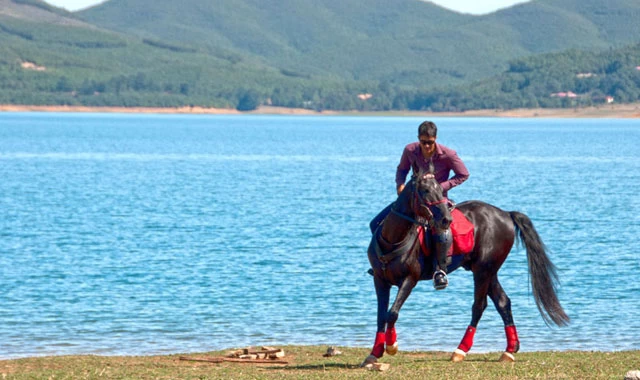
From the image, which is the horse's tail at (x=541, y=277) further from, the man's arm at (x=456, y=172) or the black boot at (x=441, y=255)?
the black boot at (x=441, y=255)

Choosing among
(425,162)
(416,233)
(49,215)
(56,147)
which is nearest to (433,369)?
(416,233)

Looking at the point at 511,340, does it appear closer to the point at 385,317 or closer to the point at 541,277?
the point at 541,277

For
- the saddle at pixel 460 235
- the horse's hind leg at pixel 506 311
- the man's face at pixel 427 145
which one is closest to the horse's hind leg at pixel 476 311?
the horse's hind leg at pixel 506 311

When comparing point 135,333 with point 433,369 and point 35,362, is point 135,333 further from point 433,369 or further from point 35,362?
point 433,369

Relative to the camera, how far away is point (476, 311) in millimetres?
15297

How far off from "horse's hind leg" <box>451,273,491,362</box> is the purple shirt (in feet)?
5.01

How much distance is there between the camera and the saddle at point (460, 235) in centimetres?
1444

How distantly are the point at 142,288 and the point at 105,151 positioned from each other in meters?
86.1

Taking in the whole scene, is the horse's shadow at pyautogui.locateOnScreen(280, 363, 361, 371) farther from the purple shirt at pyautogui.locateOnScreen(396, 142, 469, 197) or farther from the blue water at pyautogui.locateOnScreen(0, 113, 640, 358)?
the blue water at pyautogui.locateOnScreen(0, 113, 640, 358)

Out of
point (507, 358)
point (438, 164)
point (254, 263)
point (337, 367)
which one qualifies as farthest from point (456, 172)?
point (254, 263)

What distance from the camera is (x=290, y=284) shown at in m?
26.8

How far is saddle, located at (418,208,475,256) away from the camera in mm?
14438

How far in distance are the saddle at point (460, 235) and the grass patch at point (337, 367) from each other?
1476 mm

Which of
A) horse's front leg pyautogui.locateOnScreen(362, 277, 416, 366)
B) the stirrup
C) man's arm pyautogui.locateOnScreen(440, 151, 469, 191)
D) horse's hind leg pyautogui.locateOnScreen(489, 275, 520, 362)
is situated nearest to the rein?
horse's front leg pyautogui.locateOnScreen(362, 277, 416, 366)
